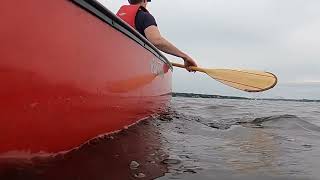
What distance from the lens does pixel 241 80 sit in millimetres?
7441

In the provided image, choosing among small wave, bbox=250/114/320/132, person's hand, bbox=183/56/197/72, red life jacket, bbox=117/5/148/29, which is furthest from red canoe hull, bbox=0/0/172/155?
person's hand, bbox=183/56/197/72

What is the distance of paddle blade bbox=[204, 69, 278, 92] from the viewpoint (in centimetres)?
739

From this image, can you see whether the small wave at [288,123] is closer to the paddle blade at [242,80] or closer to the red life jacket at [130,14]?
the paddle blade at [242,80]

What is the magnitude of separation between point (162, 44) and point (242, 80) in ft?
7.51

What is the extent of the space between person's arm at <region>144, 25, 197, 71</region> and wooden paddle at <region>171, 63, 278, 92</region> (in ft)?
1.54

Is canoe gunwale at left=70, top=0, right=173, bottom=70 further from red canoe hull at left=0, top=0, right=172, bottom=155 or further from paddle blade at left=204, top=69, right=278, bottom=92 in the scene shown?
paddle blade at left=204, top=69, right=278, bottom=92

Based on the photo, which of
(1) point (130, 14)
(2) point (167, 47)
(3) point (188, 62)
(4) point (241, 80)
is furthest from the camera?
(4) point (241, 80)

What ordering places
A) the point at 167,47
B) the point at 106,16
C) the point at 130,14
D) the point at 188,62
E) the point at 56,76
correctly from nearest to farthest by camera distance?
the point at 56,76, the point at 106,16, the point at 130,14, the point at 167,47, the point at 188,62

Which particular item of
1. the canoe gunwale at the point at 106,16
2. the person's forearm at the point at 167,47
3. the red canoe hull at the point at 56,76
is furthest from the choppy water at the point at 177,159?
the person's forearm at the point at 167,47

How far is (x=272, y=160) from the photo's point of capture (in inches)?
119

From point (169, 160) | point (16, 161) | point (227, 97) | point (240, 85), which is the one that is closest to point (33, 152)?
point (16, 161)

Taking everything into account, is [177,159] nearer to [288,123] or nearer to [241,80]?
[288,123]

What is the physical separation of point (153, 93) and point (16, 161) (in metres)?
3.14

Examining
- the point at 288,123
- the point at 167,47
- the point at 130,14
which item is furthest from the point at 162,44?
the point at 288,123
